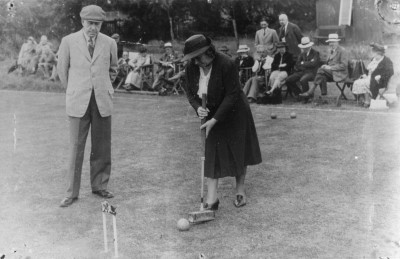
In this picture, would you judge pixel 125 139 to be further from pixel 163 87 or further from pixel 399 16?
pixel 163 87

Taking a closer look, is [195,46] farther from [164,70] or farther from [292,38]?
[164,70]

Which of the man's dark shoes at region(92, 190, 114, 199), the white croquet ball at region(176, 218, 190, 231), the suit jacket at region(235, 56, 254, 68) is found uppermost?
the suit jacket at region(235, 56, 254, 68)

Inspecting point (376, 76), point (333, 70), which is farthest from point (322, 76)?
point (376, 76)

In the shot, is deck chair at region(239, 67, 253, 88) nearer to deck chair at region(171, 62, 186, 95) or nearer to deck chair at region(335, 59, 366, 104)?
deck chair at region(171, 62, 186, 95)

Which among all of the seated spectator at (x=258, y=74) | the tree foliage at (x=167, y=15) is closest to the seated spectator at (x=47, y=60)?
the tree foliage at (x=167, y=15)

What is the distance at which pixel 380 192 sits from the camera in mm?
6031

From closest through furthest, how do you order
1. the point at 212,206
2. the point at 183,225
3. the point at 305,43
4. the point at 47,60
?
the point at 183,225
the point at 212,206
the point at 305,43
the point at 47,60

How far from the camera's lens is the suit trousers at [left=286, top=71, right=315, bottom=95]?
12.7 metres

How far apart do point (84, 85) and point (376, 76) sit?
748cm

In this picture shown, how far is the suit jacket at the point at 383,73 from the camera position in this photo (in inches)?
446

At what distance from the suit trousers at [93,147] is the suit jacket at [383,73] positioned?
7171 millimetres

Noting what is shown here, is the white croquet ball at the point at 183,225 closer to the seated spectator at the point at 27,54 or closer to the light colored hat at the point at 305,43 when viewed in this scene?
the light colored hat at the point at 305,43

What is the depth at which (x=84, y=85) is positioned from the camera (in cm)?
586

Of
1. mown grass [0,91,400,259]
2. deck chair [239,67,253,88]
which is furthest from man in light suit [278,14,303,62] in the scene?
mown grass [0,91,400,259]
